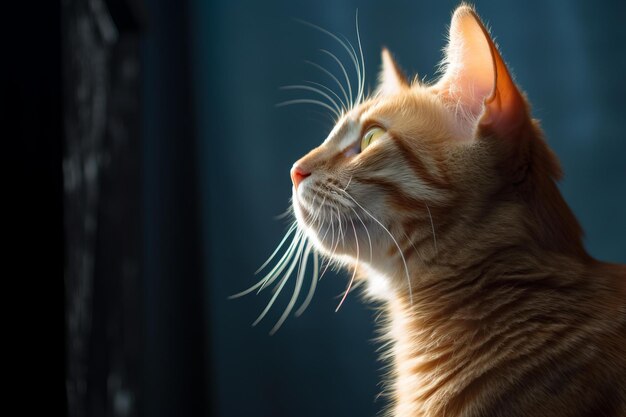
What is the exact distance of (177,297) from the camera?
1722 millimetres

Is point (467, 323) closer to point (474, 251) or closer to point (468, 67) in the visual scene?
point (474, 251)

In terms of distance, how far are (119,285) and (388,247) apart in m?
0.39

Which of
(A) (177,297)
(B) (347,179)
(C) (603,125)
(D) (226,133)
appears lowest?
(A) (177,297)

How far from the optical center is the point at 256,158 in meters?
1.70

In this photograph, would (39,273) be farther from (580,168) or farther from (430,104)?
(580,168)

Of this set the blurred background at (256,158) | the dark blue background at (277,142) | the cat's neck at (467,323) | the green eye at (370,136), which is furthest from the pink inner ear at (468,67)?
the dark blue background at (277,142)

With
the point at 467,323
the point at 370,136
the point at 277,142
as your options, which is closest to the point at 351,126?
the point at 370,136

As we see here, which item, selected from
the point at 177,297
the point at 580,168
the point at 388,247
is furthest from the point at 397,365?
the point at 177,297

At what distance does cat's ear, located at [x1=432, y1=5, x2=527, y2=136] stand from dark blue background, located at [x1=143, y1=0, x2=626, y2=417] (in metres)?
0.72

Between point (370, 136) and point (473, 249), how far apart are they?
0.73 ft

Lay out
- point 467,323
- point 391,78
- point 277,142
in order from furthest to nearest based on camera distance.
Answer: point 277,142
point 391,78
point 467,323

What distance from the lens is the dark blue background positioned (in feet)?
4.45

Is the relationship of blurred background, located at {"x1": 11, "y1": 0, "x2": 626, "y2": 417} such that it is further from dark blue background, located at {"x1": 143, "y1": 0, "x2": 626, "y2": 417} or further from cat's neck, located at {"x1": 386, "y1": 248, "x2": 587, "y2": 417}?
cat's neck, located at {"x1": 386, "y1": 248, "x2": 587, "y2": 417}

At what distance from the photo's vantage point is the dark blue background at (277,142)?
4.45 ft
